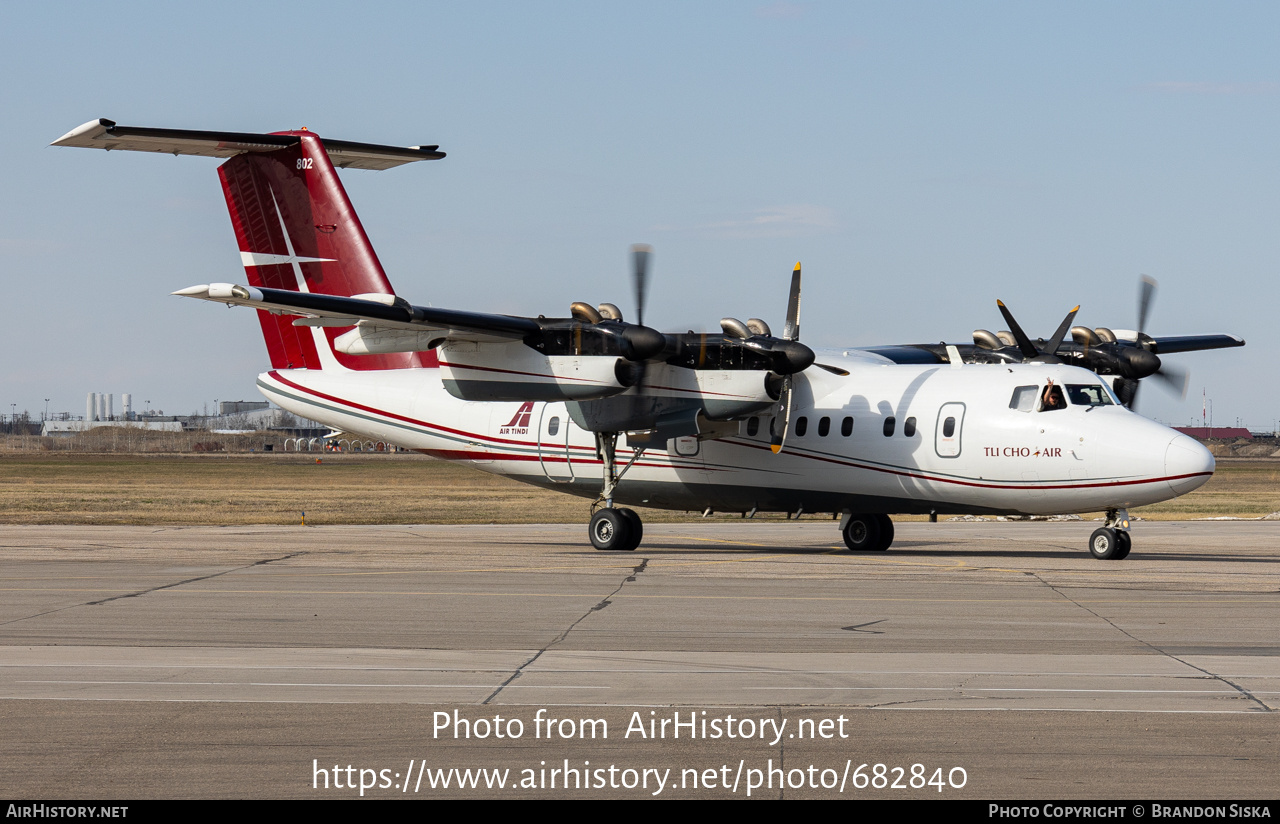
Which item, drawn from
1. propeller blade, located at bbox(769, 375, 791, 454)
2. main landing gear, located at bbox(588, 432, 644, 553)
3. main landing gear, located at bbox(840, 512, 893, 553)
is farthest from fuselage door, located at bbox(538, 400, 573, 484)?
main landing gear, located at bbox(840, 512, 893, 553)

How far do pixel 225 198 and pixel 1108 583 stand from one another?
2000cm

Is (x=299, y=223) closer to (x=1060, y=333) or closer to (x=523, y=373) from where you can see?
(x=523, y=373)

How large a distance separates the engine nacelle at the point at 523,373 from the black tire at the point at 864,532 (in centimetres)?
558

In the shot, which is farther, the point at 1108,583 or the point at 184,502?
the point at 184,502

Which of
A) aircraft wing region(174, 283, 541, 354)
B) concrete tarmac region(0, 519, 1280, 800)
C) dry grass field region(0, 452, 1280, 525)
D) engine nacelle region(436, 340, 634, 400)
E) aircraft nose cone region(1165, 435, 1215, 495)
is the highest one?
aircraft wing region(174, 283, 541, 354)

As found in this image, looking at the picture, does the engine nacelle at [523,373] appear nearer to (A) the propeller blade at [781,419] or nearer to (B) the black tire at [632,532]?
(B) the black tire at [632,532]

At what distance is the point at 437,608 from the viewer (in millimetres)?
15039

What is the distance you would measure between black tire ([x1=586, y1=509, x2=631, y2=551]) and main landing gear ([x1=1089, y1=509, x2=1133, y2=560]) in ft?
28.7

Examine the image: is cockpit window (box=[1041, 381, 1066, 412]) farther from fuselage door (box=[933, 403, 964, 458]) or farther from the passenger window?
fuselage door (box=[933, 403, 964, 458])

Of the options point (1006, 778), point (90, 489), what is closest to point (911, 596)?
point (1006, 778)

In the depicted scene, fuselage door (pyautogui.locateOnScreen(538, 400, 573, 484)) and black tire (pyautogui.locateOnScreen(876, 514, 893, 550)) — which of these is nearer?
black tire (pyautogui.locateOnScreen(876, 514, 893, 550))

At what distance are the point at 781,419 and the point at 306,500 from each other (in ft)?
91.8

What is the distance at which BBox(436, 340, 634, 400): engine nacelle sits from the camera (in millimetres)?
23359
